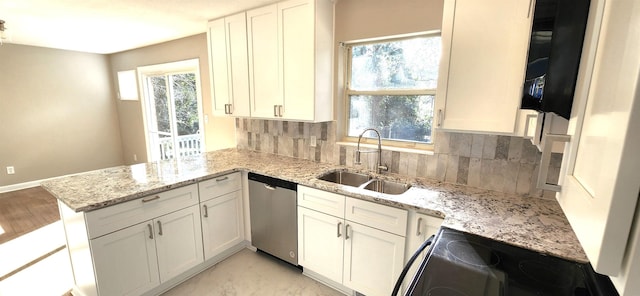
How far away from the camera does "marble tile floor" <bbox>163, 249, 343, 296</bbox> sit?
84.0 inches

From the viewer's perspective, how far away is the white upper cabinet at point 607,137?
37cm

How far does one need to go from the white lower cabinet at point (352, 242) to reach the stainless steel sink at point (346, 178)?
13.9 inches

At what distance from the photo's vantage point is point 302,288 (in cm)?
218

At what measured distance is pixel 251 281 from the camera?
2.25m

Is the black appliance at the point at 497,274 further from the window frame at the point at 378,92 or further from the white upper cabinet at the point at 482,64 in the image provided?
the window frame at the point at 378,92

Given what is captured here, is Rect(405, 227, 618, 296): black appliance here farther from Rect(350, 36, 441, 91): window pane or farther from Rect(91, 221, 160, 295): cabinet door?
Rect(91, 221, 160, 295): cabinet door

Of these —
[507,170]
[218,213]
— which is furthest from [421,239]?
[218,213]

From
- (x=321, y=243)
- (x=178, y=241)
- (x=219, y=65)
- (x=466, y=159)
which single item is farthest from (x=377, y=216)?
(x=219, y=65)

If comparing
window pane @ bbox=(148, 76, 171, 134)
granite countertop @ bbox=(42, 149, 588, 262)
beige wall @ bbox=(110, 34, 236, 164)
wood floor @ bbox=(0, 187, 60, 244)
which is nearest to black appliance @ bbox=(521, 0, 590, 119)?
granite countertop @ bbox=(42, 149, 588, 262)

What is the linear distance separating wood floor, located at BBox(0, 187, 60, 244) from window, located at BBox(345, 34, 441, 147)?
3.88 metres

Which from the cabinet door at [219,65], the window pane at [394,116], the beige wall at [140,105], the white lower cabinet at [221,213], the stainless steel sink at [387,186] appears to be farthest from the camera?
the beige wall at [140,105]

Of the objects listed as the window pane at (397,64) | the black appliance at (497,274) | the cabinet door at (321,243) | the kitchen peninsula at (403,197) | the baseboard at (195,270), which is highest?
the window pane at (397,64)

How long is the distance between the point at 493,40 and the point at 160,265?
269cm

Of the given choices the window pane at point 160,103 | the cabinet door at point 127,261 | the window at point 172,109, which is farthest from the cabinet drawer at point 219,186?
the window pane at point 160,103
